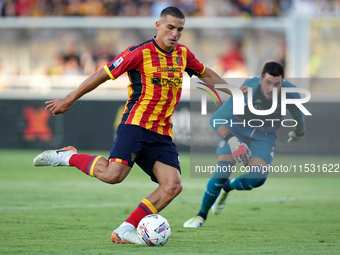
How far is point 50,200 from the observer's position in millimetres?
7977

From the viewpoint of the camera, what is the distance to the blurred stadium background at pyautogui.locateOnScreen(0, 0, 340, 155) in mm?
14844

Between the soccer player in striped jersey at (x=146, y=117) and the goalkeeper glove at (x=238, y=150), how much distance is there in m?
1.07

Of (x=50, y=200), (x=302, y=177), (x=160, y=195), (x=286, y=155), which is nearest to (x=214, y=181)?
(x=160, y=195)

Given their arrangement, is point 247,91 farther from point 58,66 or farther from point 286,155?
point 58,66

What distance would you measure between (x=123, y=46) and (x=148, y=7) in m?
1.45

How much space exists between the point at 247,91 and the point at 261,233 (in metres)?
1.74

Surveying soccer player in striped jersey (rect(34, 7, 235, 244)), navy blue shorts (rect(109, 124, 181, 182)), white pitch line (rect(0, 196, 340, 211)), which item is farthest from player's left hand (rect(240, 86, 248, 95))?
white pitch line (rect(0, 196, 340, 211))

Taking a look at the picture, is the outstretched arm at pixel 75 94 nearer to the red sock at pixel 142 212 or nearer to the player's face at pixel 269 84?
the red sock at pixel 142 212

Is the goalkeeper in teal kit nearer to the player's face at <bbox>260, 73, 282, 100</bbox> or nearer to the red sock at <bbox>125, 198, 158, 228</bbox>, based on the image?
the player's face at <bbox>260, 73, 282, 100</bbox>

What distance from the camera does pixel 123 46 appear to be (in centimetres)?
1750

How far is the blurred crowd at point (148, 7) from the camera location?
55.0 ft

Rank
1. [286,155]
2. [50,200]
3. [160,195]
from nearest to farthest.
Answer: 1. [160,195]
2. [50,200]
3. [286,155]

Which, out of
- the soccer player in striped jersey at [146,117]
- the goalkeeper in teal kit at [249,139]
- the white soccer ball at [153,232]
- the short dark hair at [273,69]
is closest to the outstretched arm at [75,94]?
the soccer player in striped jersey at [146,117]

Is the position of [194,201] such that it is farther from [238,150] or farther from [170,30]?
[170,30]
